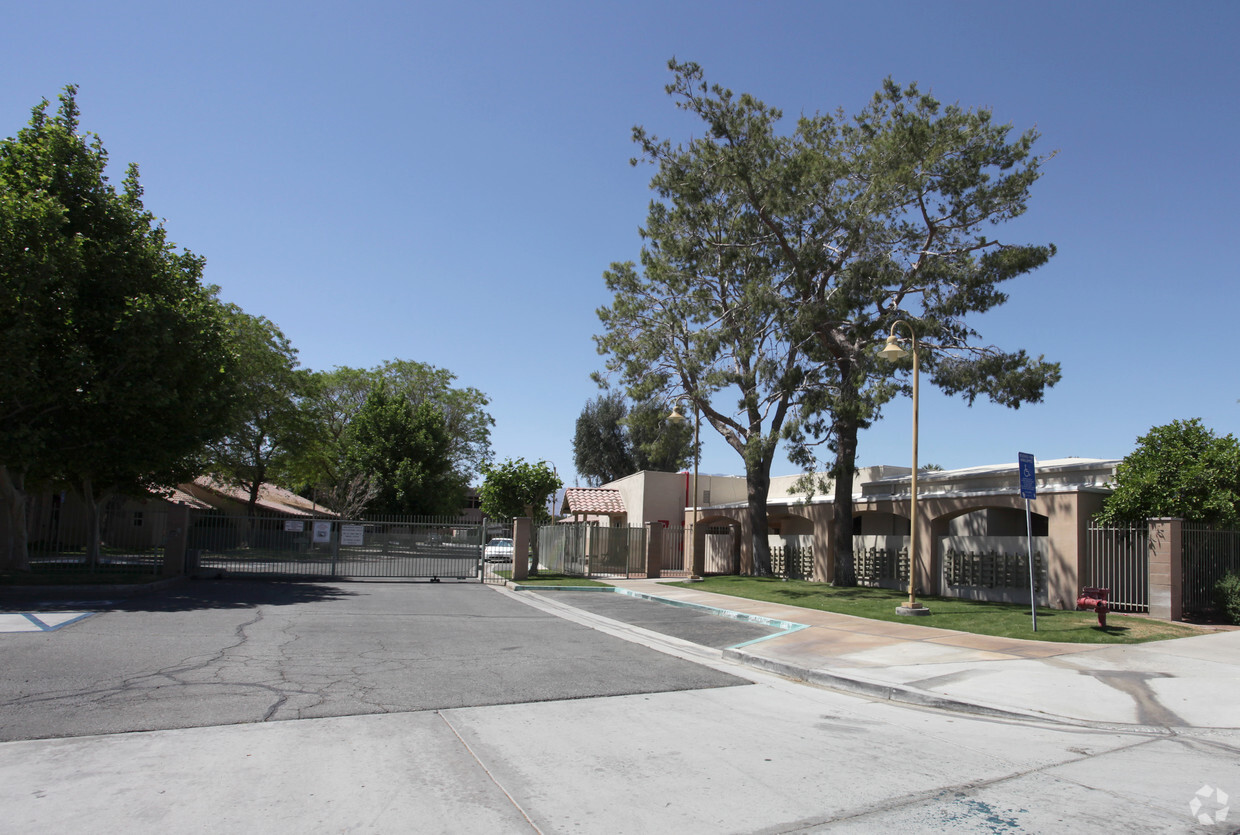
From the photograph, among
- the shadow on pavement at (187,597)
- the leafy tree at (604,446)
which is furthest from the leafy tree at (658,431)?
the leafy tree at (604,446)

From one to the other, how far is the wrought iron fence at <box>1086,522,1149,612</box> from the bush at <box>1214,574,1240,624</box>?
1.21 metres

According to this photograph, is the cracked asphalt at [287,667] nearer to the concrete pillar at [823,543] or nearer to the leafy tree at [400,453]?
the concrete pillar at [823,543]

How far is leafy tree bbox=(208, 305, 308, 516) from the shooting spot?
40.2 meters

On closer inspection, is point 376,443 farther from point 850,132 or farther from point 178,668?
point 178,668

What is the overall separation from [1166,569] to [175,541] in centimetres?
2356

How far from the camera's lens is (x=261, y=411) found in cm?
4288

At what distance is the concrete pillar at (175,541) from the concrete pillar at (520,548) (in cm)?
995

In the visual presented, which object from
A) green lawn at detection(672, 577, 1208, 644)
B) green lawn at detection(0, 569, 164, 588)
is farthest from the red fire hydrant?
green lawn at detection(0, 569, 164, 588)

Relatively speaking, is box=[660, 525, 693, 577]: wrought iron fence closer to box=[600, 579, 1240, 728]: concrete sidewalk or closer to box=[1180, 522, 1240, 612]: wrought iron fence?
box=[600, 579, 1240, 728]: concrete sidewalk

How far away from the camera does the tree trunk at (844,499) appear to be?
23516 millimetres

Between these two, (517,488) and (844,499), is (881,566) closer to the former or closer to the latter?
(844,499)

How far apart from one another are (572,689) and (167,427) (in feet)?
52.6

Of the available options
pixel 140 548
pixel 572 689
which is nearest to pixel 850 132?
pixel 572 689

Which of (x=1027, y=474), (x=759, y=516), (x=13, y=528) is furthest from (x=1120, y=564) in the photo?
(x=13, y=528)
